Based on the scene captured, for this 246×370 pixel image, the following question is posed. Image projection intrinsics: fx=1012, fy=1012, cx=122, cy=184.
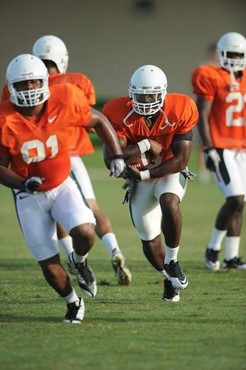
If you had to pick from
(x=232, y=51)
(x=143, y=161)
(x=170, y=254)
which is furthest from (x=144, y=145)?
(x=232, y=51)

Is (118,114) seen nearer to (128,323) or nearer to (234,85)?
(128,323)

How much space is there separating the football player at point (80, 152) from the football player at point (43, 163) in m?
1.46

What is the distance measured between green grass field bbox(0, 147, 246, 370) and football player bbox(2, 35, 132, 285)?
0.26m

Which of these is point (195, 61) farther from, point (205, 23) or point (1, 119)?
point (1, 119)

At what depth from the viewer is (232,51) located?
29.5 feet

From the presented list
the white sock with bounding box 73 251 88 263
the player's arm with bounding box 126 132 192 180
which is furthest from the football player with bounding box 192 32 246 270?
the white sock with bounding box 73 251 88 263

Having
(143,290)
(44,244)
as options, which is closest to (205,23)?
(143,290)

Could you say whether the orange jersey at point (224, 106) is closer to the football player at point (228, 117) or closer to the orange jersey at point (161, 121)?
the football player at point (228, 117)

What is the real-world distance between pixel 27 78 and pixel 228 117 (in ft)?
11.2

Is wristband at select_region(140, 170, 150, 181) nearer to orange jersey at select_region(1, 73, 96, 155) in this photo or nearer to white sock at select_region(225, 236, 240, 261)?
orange jersey at select_region(1, 73, 96, 155)

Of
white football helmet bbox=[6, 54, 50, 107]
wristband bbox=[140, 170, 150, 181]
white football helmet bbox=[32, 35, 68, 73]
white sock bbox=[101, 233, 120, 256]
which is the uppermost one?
white football helmet bbox=[6, 54, 50, 107]

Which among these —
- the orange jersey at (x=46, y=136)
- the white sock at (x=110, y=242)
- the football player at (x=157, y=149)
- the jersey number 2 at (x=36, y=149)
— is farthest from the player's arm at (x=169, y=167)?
the white sock at (x=110, y=242)

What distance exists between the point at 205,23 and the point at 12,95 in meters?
19.3

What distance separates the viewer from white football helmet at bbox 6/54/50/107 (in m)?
5.98
